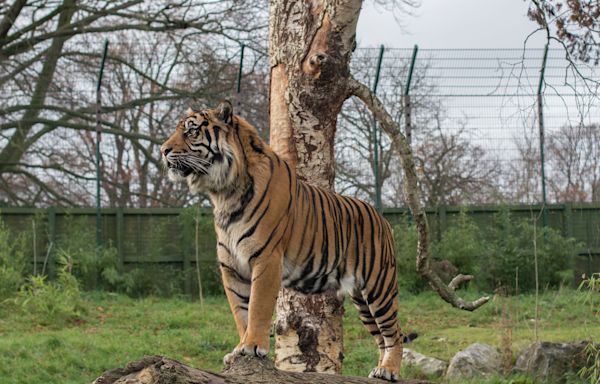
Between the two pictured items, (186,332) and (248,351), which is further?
(186,332)

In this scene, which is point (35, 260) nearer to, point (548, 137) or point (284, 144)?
point (284, 144)

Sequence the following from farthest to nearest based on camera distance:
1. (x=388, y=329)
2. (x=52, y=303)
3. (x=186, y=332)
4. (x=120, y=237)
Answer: (x=120, y=237)
(x=52, y=303)
(x=186, y=332)
(x=388, y=329)

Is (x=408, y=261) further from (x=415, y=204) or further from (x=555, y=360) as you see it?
(x=415, y=204)

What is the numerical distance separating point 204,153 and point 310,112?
5.52ft

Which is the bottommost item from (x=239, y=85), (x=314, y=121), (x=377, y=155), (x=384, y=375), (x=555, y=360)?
(x=555, y=360)

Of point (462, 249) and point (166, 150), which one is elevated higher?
point (166, 150)

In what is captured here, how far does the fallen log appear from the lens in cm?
360

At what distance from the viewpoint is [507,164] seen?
Result: 14.6 m

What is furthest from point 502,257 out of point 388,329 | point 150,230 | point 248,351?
point 248,351

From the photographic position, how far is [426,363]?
27.1ft

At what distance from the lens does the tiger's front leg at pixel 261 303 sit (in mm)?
4172

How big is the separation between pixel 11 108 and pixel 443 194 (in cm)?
823

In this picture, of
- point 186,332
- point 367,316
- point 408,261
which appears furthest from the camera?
point 408,261

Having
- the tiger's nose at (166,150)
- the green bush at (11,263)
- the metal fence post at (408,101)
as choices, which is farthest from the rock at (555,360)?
the green bush at (11,263)
